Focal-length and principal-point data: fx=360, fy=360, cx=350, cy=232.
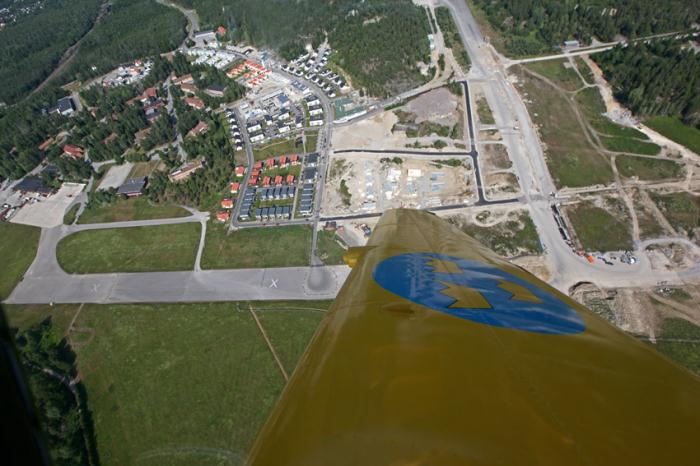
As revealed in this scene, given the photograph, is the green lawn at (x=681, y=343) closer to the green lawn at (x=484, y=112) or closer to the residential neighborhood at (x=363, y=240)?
the residential neighborhood at (x=363, y=240)

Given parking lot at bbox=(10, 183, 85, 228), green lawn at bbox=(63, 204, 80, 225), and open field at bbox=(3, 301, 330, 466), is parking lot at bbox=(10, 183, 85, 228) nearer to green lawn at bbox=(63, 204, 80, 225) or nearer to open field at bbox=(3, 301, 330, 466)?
green lawn at bbox=(63, 204, 80, 225)

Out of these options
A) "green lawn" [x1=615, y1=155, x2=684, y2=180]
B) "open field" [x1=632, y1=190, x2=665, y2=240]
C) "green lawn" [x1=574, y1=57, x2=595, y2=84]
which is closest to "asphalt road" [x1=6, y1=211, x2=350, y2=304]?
"open field" [x1=632, y1=190, x2=665, y2=240]

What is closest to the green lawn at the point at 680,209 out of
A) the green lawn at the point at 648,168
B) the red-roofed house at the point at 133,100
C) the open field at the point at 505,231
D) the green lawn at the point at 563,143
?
the green lawn at the point at 648,168

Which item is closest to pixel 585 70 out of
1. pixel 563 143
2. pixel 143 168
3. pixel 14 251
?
pixel 563 143

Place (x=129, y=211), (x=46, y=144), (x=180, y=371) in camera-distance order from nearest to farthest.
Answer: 1. (x=180, y=371)
2. (x=129, y=211)
3. (x=46, y=144)

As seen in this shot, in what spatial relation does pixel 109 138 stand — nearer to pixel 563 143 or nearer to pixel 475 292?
pixel 563 143

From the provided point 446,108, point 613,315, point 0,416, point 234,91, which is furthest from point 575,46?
point 0,416
